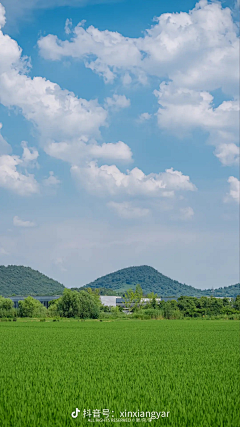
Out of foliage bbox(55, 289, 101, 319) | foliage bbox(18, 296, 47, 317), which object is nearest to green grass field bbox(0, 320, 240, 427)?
foliage bbox(18, 296, 47, 317)

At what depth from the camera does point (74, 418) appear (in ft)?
27.3

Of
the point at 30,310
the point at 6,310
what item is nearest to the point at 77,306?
the point at 30,310

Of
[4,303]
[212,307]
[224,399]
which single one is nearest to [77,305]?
[4,303]

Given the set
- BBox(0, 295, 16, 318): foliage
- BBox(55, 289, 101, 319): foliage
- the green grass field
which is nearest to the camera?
the green grass field

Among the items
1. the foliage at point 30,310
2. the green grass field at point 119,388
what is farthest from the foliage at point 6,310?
the green grass field at point 119,388

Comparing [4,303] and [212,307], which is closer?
[4,303]

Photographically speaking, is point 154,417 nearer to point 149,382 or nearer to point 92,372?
point 149,382

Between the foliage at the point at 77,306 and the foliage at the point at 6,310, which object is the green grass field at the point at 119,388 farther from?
the foliage at the point at 77,306

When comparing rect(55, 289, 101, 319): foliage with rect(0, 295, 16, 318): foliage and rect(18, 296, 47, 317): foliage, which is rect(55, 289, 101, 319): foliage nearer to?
rect(18, 296, 47, 317): foliage

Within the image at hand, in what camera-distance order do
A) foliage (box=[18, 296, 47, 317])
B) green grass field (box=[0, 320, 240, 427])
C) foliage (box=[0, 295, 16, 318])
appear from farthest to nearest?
foliage (box=[18, 296, 47, 317]), foliage (box=[0, 295, 16, 318]), green grass field (box=[0, 320, 240, 427])

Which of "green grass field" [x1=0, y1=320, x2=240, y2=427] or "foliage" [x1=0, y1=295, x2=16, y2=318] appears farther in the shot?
"foliage" [x1=0, y1=295, x2=16, y2=318]

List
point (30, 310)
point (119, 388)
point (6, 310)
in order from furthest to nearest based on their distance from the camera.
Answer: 1. point (6, 310)
2. point (30, 310)
3. point (119, 388)

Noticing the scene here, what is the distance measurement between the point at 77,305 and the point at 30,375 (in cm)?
5461

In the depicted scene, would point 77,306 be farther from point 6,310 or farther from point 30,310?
point 6,310
